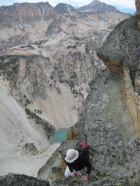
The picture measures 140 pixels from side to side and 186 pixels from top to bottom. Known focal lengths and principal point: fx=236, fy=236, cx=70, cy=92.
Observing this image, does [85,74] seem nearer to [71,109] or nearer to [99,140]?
[71,109]

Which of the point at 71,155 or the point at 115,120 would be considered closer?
the point at 71,155

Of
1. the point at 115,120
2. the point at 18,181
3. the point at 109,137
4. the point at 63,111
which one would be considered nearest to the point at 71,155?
the point at 18,181

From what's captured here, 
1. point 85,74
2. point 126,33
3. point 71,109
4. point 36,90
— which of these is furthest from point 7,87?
point 126,33

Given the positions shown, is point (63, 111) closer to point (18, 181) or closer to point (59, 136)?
point (59, 136)

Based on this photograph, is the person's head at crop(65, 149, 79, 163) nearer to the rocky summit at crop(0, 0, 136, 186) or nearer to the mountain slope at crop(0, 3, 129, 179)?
the rocky summit at crop(0, 0, 136, 186)

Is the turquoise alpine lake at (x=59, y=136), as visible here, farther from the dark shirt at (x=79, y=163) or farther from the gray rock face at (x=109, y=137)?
the dark shirt at (x=79, y=163)
